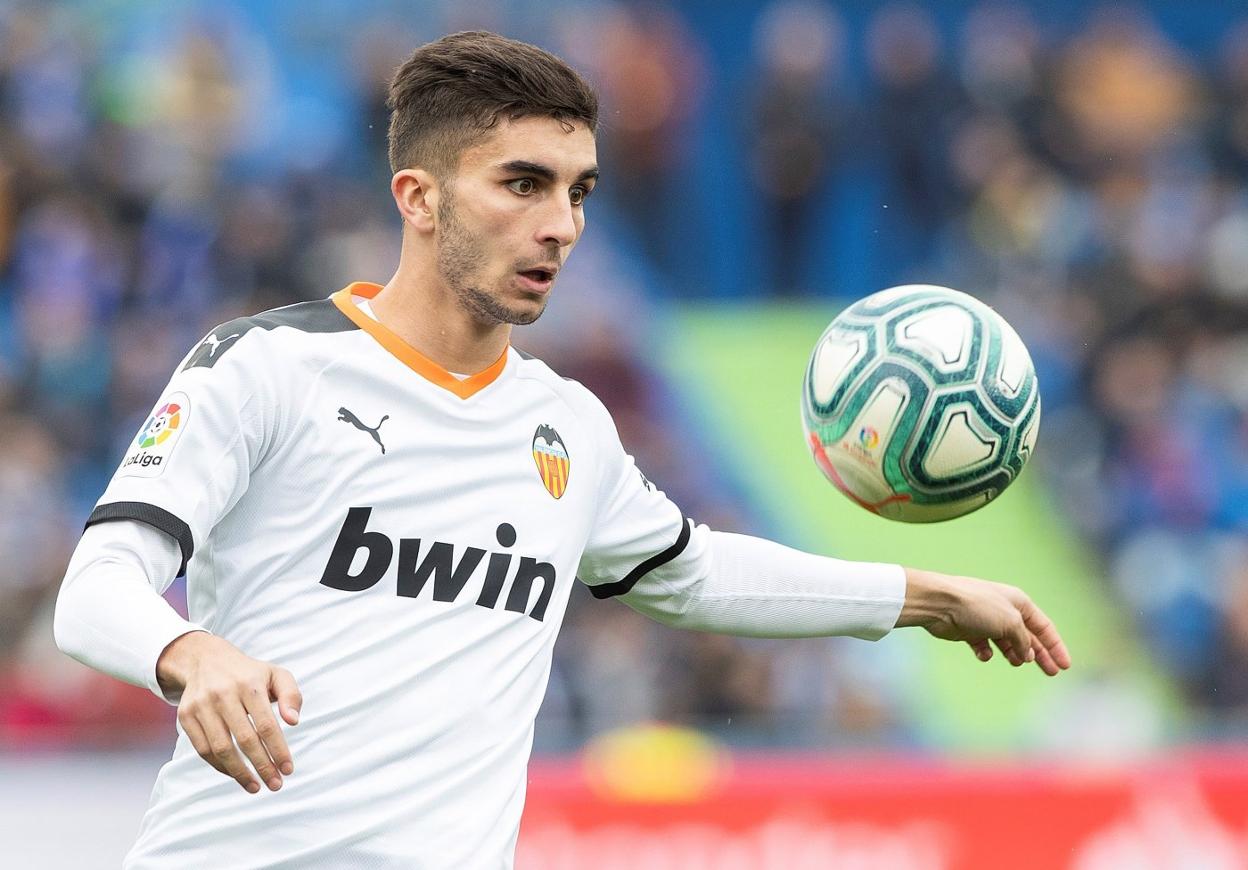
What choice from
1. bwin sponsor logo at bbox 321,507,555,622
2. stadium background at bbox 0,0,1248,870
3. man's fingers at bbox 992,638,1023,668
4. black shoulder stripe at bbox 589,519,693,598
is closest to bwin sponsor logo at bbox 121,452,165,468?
bwin sponsor logo at bbox 321,507,555,622

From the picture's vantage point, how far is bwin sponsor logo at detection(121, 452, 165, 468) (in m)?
3.53

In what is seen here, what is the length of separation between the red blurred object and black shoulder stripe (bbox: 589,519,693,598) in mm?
4145

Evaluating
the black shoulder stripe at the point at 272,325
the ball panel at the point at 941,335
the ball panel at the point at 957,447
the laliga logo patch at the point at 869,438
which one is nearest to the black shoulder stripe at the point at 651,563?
the laliga logo patch at the point at 869,438

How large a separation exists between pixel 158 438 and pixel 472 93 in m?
1.03

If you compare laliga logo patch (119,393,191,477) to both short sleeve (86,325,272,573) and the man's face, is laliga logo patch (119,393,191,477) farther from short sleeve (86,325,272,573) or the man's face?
the man's face

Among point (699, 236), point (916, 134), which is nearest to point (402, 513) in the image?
point (916, 134)

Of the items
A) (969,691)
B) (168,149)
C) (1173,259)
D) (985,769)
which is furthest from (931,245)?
(985,769)

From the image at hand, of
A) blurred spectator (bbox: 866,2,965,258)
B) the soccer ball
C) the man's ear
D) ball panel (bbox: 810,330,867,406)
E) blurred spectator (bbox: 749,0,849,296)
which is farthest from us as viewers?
blurred spectator (bbox: 749,0,849,296)

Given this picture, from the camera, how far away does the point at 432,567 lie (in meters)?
3.88

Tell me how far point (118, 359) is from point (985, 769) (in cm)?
620

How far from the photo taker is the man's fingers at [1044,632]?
179 inches

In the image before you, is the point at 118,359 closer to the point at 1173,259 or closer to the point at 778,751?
the point at 778,751

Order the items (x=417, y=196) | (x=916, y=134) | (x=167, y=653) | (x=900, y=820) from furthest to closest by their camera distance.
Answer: (x=916, y=134)
(x=900, y=820)
(x=417, y=196)
(x=167, y=653)

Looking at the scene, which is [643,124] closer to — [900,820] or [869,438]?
[900,820]
